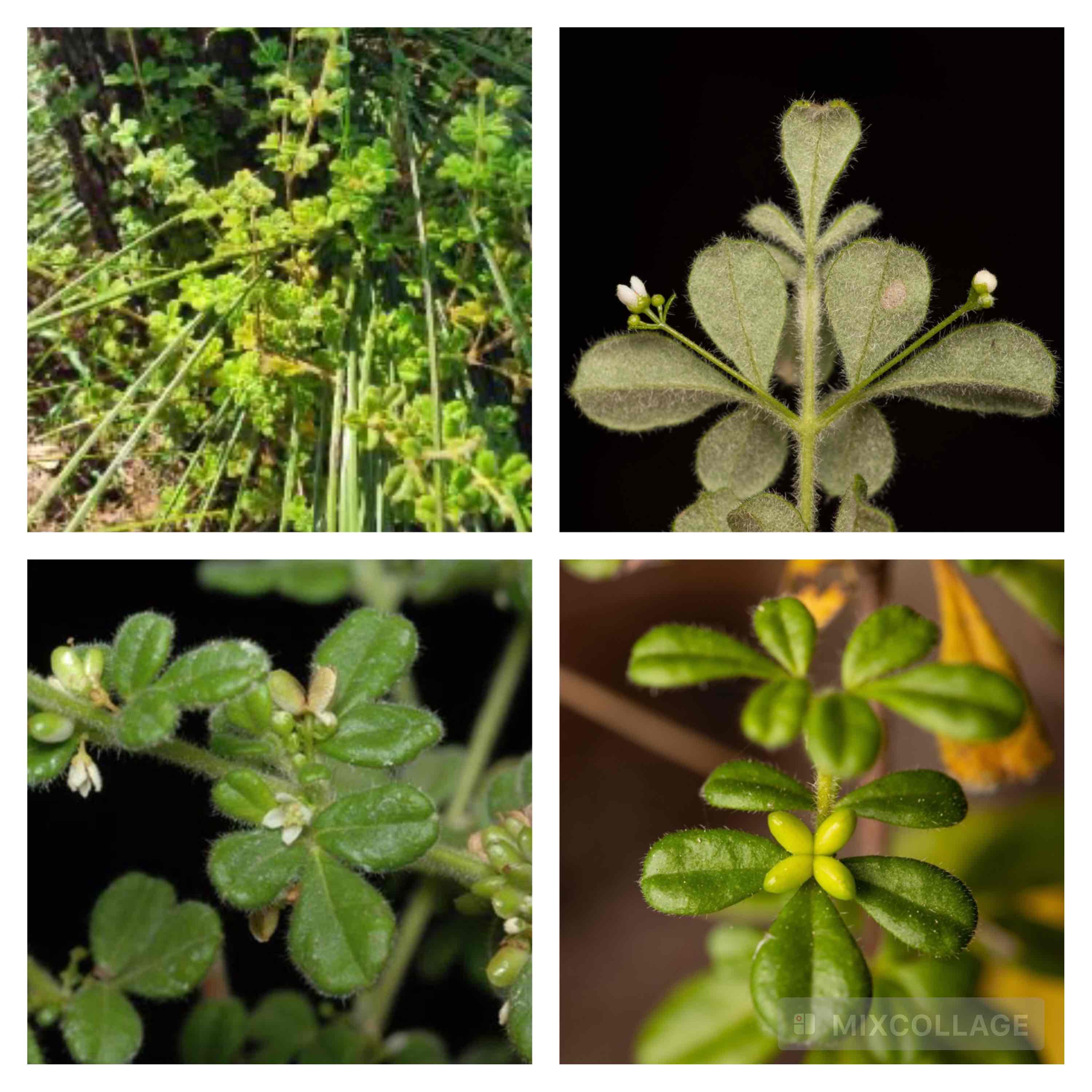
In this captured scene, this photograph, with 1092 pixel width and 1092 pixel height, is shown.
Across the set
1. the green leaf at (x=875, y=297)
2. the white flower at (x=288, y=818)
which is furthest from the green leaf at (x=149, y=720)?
the green leaf at (x=875, y=297)

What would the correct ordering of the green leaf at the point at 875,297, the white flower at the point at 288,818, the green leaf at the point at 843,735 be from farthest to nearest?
the green leaf at the point at 875,297 < the white flower at the point at 288,818 < the green leaf at the point at 843,735

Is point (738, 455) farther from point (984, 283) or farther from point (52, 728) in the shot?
point (52, 728)

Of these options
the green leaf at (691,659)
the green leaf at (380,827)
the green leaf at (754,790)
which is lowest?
the green leaf at (380,827)

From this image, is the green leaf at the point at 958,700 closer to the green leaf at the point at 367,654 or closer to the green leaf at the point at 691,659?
the green leaf at the point at 691,659

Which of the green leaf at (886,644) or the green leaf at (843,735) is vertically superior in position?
the green leaf at (886,644)

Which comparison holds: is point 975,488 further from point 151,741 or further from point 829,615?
point 151,741

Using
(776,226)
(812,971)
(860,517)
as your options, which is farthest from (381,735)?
(776,226)
